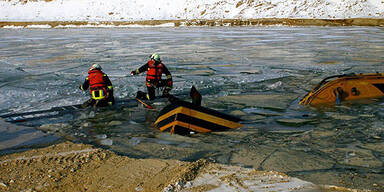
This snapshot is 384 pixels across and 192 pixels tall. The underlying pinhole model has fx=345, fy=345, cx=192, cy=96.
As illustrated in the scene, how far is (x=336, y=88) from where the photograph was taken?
20.6 ft

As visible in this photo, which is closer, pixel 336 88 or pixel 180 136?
pixel 180 136

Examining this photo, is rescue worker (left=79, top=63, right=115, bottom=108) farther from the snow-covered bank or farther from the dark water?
the snow-covered bank

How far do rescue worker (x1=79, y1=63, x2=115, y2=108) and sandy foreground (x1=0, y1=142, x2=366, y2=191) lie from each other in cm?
219

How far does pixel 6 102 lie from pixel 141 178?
4.72 metres

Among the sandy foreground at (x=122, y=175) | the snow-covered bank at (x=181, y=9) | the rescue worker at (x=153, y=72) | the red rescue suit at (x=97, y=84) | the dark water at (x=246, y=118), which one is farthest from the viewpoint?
the snow-covered bank at (x=181, y=9)

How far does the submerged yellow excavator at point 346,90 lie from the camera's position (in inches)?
246

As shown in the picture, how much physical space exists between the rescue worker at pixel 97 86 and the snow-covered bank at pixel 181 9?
37.9m

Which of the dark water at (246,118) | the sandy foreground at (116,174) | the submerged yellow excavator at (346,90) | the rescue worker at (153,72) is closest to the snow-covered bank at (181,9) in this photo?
the dark water at (246,118)

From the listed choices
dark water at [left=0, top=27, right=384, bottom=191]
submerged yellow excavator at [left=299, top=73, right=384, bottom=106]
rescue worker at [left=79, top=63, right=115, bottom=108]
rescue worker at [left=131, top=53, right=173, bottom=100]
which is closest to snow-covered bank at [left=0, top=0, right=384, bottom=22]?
dark water at [left=0, top=27, right=384, bottom=191]

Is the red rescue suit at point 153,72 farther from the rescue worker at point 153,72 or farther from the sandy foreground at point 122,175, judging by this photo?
the sandy foreground at point 122,175

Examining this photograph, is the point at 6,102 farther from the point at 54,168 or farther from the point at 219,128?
the point at 219,128

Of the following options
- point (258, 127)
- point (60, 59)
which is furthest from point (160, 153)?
point (60, 59)

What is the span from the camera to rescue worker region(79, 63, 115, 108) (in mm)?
6145

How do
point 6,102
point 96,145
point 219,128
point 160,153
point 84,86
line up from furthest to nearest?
point 6,102
point 84,86
point 219,128
point 96,145
point 160,153
